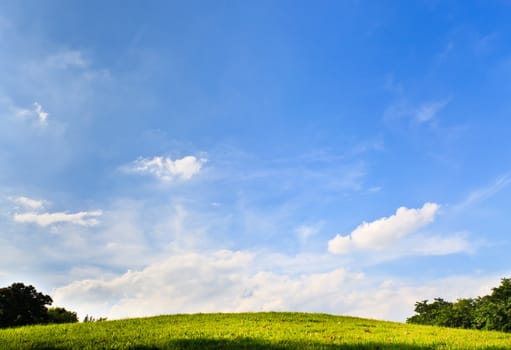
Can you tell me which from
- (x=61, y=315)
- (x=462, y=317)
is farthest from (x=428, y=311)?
(x=61, y=315)

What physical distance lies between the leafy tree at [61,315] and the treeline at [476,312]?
1369 inches

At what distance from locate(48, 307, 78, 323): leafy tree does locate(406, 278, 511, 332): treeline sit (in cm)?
3478

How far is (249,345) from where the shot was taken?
14.2 meters

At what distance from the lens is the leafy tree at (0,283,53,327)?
33531mm

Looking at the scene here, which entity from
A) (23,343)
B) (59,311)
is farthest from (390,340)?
(59,311)

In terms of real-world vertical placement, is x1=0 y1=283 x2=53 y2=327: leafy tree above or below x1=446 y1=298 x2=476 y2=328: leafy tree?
above

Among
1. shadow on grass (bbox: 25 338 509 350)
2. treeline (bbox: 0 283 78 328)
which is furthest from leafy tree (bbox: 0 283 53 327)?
shadow on grass (bbox: 25 338 509 350)

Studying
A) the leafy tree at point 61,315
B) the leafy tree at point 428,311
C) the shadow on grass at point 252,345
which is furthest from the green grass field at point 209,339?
the leafy tree at point 428,311

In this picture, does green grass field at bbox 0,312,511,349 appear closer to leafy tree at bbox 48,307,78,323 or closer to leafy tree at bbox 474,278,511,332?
leafy tree at bbox 474,278,511,332

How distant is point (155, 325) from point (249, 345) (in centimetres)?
845

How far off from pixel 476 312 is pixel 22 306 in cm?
3561

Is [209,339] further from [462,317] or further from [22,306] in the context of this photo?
[462,317]

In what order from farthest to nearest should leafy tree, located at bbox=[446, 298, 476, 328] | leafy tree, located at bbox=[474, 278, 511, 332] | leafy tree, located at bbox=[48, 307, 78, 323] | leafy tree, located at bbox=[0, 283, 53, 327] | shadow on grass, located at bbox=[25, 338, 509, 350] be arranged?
leafy tree, located at bbox=[48, 307, 78, 323]
leafy tree, located at bbox=[446, 298, 476, 328]
leafy tree, located at bbox=[0, 283, 53, 327]
leafy tree, located at bbox=[474, 278, 511, 332]
shadow on grass, located at bbox=[25, 338, 509, 350]

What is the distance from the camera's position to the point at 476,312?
32.8 metres
